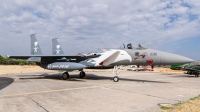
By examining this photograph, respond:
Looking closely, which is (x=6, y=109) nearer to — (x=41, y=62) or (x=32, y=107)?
(x=32, y=107)

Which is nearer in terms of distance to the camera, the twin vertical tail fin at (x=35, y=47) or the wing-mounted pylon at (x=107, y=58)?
the wing-mounted pylon at (x=107, y=58)

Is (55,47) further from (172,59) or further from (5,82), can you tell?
(172,59)

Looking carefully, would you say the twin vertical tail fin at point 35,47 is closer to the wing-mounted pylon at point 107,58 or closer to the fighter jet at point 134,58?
the fighter jet at point 134,58

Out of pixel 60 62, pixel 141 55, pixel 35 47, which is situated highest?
pixel 35 47

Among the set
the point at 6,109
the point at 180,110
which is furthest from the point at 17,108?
the point at 180,110

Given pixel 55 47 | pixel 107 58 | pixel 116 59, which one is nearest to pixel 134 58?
pixel 116 59

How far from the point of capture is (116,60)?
41.5 ft

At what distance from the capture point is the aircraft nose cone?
35.7 ft

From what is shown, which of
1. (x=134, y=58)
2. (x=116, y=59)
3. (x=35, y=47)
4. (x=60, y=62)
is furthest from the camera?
(x=35, y=47)

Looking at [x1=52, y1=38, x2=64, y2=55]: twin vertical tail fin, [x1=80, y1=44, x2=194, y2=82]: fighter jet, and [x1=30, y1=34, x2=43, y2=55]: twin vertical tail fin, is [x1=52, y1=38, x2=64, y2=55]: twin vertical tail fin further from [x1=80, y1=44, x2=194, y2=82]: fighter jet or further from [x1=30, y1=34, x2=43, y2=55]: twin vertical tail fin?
[x1=80, y1=44, x2=194, y2=82]: fighter jet

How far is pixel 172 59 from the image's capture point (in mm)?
11117

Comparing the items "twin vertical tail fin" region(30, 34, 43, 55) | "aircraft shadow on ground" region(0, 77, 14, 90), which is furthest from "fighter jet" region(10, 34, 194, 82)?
"twin vertical tail fin" region(30, 34, 43, 55)

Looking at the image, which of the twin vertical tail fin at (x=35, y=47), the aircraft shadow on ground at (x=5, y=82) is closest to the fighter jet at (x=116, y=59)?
the aircraft shadow on ground at (x=5, y=82)

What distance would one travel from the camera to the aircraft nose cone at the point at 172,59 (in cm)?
1089
